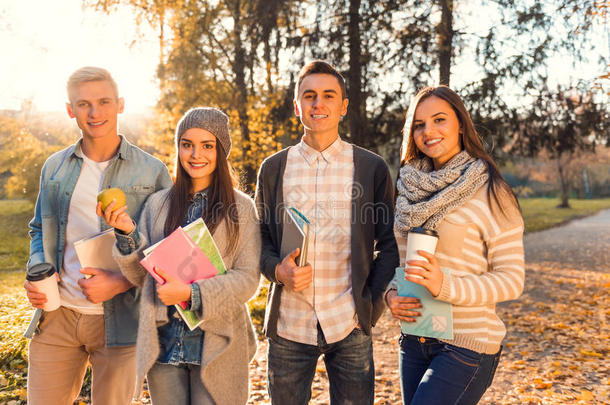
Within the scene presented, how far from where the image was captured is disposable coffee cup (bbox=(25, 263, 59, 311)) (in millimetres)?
2469

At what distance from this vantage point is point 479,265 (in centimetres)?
219

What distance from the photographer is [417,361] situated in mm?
2291

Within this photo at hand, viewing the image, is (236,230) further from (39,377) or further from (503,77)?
(503,77)

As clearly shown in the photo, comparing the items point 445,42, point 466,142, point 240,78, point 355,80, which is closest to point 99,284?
point 466,142

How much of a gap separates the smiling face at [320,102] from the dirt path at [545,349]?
3.23 meters

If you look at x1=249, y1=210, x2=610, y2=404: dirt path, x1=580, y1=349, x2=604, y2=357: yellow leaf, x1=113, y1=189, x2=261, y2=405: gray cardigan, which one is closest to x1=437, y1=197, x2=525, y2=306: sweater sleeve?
x1=113, y1=189, x2=261, y2=405: gray cardigan

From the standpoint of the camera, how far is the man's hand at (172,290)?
2.22 meters

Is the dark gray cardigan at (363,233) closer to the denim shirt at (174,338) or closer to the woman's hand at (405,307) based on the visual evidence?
the woman's hand at (405,307)

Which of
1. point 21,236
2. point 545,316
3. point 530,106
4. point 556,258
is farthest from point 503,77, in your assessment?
point 21,236

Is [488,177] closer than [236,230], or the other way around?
[488,177]

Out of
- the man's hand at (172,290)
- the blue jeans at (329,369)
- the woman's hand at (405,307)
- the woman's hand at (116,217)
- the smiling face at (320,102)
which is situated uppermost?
the smiling face at (320,102)

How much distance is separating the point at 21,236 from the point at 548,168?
1698 inches

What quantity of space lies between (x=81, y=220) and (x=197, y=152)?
2.93 ft

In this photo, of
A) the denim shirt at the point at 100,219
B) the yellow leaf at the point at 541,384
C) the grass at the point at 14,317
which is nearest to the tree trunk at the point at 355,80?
the grass at the point at 14,317
